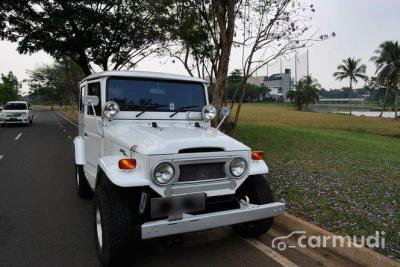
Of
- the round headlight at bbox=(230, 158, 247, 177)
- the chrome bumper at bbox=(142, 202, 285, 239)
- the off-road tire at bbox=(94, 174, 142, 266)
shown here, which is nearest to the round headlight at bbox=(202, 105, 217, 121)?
the round headlight at bbox=(230, 158, 247, 177)

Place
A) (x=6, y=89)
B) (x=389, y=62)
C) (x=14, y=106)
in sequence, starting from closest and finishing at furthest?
(x=14, y=106) → (x=389, y=62) → (x=6, y=89)

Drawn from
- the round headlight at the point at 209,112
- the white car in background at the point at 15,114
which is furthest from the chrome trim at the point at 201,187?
the white car in background at the point at 15,114

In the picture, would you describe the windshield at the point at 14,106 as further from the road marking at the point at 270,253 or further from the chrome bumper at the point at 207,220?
the chrome bumper at the point at 207,220

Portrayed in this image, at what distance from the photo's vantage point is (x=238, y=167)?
4.28 meters

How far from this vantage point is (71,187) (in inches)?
310

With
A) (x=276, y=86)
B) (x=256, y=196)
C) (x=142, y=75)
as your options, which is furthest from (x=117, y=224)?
(x=276, y=86)

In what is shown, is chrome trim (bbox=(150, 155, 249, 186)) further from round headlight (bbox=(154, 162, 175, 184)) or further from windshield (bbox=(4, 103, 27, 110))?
windshield (bbox=(4, 103, 27, 110))

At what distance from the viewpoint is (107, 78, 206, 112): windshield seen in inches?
208

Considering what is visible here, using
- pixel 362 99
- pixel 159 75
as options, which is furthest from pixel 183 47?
pixel 362 99

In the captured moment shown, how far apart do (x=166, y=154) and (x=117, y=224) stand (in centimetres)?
85

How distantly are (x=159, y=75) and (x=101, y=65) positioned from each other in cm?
2024

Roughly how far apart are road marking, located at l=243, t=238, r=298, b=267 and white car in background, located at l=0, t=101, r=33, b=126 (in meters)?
25.9

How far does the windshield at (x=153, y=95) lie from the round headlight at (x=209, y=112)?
0.39 ft

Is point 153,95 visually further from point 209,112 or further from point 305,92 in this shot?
point 305,92
